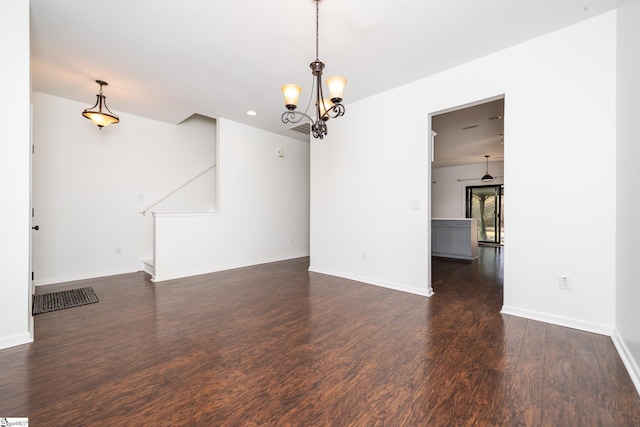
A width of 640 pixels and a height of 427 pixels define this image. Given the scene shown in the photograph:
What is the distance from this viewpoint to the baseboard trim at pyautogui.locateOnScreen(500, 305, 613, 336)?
7.61 ft

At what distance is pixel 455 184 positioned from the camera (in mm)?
9711

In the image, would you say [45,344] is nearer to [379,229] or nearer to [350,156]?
[379,229]

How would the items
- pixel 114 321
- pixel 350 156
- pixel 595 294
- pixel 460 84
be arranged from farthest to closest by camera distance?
pixel 350 156
pixel 460 84
pixel 114 321
pixel 595 294

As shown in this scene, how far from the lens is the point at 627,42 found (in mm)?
2039

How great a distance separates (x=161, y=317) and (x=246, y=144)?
3.41 meters

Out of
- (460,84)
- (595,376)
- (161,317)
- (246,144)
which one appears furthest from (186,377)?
(246,144)

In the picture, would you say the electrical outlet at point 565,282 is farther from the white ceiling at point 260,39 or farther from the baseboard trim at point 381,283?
the white ceiling at point 260,39

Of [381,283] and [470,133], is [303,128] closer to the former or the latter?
[381,283]

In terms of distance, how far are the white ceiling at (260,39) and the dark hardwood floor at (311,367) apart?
104 inches

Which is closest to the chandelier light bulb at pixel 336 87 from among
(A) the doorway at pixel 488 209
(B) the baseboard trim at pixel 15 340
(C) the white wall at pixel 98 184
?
(B) the baseboard trim at pixel 15 340

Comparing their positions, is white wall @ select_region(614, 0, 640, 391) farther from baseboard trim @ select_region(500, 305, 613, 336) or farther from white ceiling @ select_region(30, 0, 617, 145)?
white ceiling @ select_region(30, 0, 617, 145)

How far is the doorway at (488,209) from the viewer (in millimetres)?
8992

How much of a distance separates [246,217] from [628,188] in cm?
486


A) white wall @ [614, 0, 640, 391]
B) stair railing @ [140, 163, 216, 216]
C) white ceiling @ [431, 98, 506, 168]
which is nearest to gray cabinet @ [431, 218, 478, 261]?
white ceiling @ [431, 98, 506, 168]
